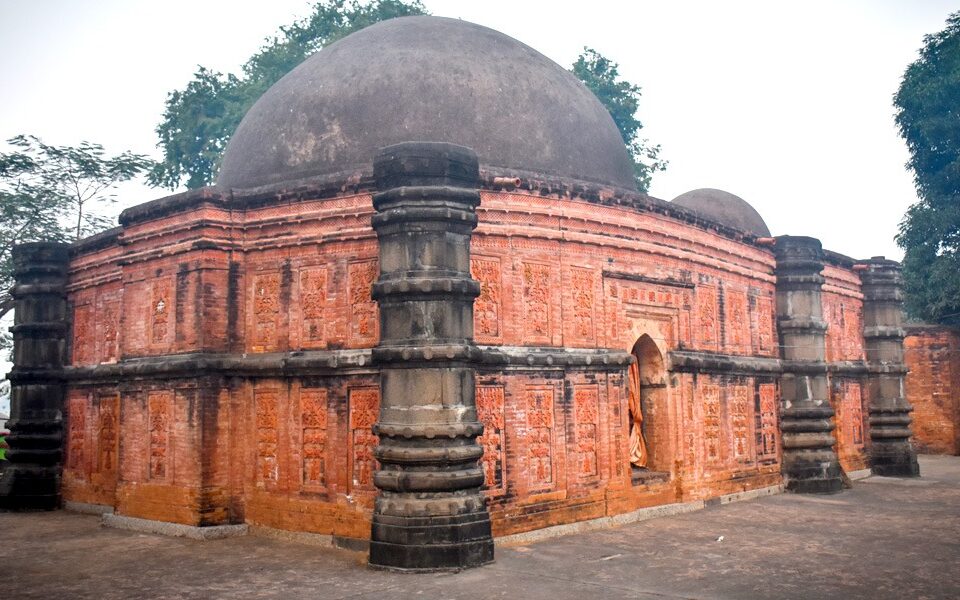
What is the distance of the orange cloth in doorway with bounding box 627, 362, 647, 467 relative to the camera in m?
11.3

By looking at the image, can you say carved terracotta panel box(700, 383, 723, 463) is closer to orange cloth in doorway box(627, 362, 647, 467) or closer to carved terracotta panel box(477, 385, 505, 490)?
orange cloth in doorway box(627, 362, 647, 467)

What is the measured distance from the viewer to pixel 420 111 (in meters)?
10.4

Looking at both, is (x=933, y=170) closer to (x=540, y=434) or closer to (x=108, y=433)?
(x=540, y=434)

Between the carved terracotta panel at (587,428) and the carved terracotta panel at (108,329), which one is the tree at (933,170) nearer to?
the carved terracotta panel at (587,428)

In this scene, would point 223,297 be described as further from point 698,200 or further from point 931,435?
point 931,435

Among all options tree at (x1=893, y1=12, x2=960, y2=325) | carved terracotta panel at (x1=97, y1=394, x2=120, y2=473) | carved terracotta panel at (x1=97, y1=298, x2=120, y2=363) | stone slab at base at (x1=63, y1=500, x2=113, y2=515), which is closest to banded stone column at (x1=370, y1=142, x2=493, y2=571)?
carved terracotta panel at (x1=97, y1=394, x2=120, y2=473)

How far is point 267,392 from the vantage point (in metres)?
9.87

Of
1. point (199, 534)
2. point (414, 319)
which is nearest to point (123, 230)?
point (199, 534)

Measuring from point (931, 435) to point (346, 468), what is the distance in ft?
54.8

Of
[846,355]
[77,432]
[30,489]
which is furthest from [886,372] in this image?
[30,489]

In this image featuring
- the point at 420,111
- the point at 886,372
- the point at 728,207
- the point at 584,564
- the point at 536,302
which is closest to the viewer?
the point at 584,564

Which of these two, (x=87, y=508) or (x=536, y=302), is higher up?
(x=536, y=302)

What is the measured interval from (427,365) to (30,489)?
25.9 feet

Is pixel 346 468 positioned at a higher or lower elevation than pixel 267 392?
lower
